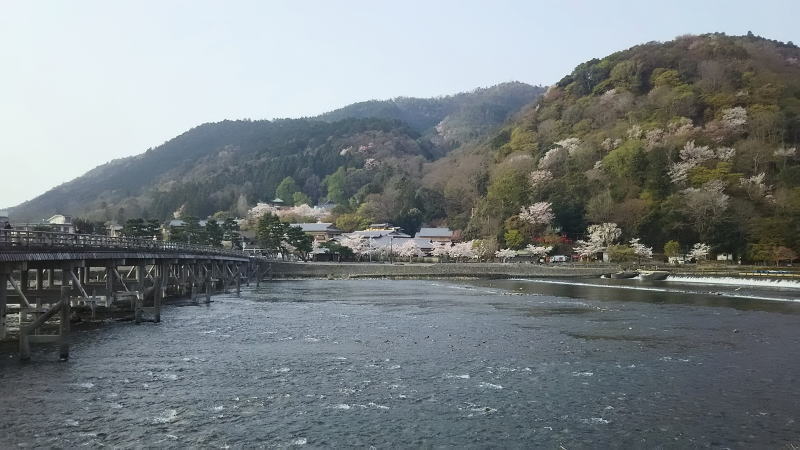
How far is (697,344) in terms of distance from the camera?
21625 mm

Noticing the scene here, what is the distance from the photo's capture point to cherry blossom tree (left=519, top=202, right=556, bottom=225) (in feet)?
255

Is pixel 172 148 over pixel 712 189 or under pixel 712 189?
over

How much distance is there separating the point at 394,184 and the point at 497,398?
330 ft

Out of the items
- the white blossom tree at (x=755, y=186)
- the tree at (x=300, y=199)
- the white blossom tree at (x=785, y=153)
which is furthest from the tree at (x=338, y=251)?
the white blossom tree at (x=785, y=153)

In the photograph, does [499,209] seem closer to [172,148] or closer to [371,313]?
[371,313]

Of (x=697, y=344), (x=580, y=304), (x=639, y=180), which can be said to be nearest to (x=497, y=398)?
(x=697, y=344)

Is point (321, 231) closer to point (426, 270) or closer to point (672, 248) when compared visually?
point (426, 270)

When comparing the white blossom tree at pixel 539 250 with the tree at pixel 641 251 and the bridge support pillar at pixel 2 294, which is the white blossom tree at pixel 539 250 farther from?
the bridge support pillar at pixel 2 294

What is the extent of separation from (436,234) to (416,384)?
264ft

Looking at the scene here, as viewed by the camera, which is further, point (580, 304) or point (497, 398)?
point (580, 304)

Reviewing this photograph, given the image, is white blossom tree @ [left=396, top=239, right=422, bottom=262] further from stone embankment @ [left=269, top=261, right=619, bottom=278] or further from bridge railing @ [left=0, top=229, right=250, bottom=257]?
bridge railing @ [left=0, top=229, right=250, bottom=257]

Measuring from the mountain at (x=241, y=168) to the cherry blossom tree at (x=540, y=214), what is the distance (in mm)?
47264

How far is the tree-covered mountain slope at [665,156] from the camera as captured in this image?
6669 cm

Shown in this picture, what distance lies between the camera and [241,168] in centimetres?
15525
